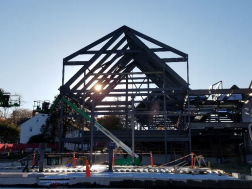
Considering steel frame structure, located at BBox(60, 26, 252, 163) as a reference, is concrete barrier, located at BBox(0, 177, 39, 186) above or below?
below

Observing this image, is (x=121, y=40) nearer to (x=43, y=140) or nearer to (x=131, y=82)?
(x=131, y=82)

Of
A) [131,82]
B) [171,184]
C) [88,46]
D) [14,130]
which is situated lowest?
[171,184]

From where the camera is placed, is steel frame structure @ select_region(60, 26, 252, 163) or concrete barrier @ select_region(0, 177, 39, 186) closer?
concrete barrier @ select_region(0, 177, 39, 186)

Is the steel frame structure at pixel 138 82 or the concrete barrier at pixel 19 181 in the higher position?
the steel frame structure at pixel 138 82

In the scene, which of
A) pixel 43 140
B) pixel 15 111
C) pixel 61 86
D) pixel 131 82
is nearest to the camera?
pixel 61 86

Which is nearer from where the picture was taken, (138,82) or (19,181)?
(19,181)

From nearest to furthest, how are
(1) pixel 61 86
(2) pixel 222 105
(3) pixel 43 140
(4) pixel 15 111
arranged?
(1) pixel 61 86
(2) pixel 222 105
(3) pixel 43 140
(4) pixel 15 111

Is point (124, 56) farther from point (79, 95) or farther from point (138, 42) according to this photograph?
point (79, 95)

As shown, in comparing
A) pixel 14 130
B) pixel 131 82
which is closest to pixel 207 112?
pixel 131 82

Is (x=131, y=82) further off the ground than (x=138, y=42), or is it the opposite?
(x=138, y=42)

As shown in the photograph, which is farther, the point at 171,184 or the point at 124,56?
the point at 124,56

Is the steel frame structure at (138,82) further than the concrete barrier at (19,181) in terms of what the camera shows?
Yes

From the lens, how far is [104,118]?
2542 inches

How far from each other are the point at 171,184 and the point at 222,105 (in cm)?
2410
